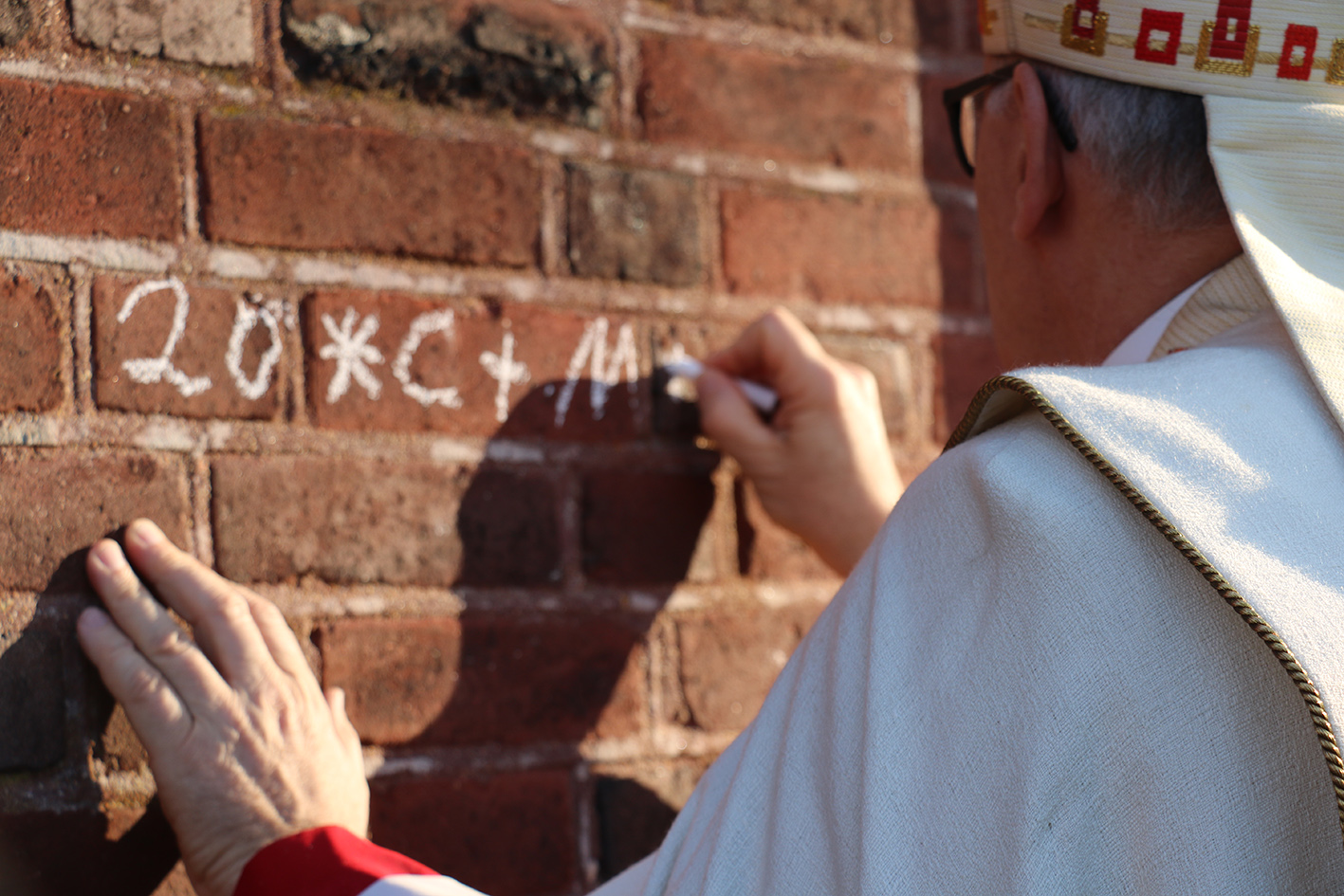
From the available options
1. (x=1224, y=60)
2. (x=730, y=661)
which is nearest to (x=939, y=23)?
(x=1224, y=60)

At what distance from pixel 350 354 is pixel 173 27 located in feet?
0.97

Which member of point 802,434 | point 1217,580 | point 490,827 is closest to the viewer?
point 1217,580

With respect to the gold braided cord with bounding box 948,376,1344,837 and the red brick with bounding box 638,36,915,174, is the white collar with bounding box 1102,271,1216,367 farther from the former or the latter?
the red brick with bounding box 638,36,915,174

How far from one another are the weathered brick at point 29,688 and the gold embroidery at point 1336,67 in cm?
101

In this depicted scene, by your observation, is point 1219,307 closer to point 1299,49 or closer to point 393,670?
point 1299,49

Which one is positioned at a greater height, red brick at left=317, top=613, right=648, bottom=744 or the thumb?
the thumb

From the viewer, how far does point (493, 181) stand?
1.00 metres

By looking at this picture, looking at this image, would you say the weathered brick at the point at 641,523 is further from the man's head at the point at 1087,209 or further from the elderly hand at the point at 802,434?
the man's head at the point at 1087,209

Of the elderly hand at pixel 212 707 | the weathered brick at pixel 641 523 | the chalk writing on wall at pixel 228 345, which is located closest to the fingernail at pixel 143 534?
the elderly hand at pixel 212 707

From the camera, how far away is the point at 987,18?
978mm

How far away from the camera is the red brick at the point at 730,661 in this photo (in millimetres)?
1070

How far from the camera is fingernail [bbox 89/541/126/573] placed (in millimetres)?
818

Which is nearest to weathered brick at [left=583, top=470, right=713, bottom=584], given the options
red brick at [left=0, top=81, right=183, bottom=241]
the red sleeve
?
the red sleeve

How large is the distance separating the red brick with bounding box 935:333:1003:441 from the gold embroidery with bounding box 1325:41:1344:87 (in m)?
0.50
